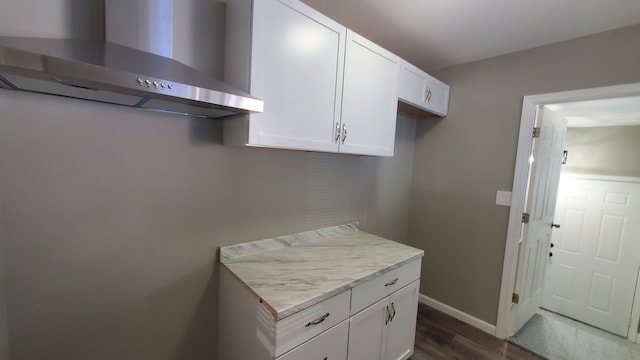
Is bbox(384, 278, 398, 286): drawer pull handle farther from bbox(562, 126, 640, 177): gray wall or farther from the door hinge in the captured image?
bbox(562, 126, 640, 177): gray wall

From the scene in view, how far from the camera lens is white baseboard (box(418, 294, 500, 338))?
7.47ft

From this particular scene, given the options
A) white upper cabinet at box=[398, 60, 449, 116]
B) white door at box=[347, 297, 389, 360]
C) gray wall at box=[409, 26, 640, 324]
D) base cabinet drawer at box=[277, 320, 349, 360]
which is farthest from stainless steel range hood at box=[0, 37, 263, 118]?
gray wall at box=[409, 26, 640, 324]

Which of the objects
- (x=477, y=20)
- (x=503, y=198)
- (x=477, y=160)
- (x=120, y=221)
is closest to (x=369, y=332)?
(x=120, y=221)

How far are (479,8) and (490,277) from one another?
209 centimetres

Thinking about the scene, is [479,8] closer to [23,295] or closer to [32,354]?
[23,295]

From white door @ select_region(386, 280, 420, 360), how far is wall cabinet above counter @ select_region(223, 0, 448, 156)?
0.96 metres

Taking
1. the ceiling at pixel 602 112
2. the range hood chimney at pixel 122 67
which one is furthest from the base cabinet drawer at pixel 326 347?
the ceiling at pixel 602 112

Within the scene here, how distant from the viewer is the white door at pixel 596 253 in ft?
8.47

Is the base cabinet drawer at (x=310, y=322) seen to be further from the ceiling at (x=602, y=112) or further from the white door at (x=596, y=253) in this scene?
the white door at (x=596, y=253)

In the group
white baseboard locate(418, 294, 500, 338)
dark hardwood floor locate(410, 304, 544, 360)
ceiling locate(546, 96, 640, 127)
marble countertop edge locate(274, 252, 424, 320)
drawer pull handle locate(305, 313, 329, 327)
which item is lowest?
dark hardwood floor locate(410, 304, 544, 360)

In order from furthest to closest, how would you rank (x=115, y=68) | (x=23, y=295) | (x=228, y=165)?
(x=228, y=165), (x=23, y=295), (x=115, y=68)

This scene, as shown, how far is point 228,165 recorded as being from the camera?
57.9 inches

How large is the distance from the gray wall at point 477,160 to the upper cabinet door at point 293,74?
148 cm

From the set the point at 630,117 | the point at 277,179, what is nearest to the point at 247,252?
the point at 277,179
